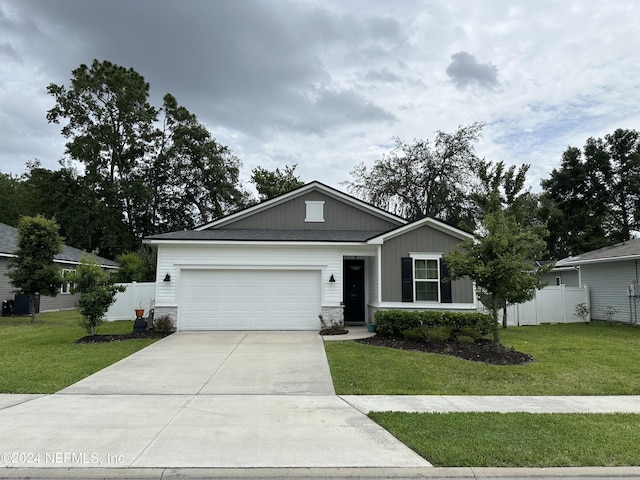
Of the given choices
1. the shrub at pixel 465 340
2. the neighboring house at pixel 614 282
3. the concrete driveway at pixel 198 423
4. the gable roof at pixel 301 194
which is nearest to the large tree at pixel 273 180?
the gable roof at pixel 301 194

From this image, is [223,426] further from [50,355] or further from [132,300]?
[132,300]

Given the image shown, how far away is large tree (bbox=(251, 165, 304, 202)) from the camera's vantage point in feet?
116

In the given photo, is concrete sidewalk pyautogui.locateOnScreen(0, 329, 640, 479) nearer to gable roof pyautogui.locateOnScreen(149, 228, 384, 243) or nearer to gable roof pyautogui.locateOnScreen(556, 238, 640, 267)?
gable roof pyautogui.locateOnScreen(149, 228, 384, 243)

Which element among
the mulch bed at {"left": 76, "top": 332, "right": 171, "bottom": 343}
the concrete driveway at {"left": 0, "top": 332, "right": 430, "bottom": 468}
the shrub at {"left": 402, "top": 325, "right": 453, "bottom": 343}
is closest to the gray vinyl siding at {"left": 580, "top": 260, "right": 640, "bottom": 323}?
the shrub at {"left": 402, "top": 325, "right": 453, "bottom": 343}

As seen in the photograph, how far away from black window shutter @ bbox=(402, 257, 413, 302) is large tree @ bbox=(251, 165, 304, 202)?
906 inches

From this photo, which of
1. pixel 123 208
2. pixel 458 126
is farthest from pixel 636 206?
pixel 123 208

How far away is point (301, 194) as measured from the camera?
1678 cm

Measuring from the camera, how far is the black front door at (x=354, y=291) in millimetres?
15711

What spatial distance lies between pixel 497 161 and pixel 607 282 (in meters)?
8.54

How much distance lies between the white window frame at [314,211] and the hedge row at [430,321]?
18.9ft

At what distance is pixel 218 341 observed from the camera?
38.1 ft

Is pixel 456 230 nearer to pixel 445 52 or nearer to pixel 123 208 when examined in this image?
pixel 445 52

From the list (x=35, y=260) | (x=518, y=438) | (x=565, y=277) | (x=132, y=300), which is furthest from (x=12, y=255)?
(x=565, y=277)

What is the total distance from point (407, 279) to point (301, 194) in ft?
19.6
